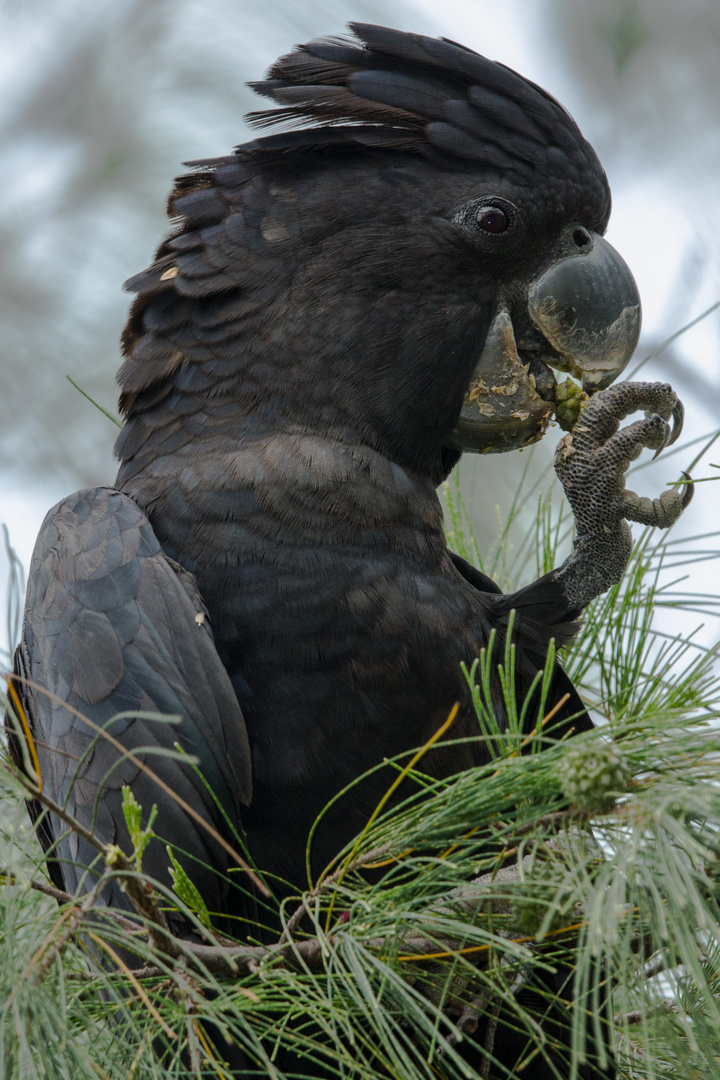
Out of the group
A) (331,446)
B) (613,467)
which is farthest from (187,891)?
(613,467)

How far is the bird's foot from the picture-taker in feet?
6.27

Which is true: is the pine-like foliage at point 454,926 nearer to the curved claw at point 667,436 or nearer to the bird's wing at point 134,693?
the bird's wing at point 134,693

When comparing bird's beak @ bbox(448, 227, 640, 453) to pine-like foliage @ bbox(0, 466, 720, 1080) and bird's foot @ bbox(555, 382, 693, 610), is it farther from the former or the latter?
pine-like foliage @ bbox(0, 466, 720, 1080)

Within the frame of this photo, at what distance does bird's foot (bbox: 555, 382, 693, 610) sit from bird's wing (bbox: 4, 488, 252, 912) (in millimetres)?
702

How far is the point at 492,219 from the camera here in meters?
2.12

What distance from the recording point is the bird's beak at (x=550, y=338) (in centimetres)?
217

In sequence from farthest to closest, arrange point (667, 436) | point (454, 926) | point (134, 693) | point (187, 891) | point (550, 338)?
point (550, 338)
point (667, 436)
point (134, 693)
point (187, 891)
point (454, 926)

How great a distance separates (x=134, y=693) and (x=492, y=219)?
1.11 metres

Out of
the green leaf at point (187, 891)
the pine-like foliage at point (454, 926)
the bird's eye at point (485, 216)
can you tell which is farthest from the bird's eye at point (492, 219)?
the green leaf at point (187, 891)

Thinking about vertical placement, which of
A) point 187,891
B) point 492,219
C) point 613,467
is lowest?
point 187,891

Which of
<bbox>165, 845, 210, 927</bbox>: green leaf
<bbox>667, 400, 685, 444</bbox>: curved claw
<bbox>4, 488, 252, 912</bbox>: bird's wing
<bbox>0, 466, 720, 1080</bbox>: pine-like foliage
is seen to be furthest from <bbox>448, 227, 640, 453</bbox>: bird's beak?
<bbox>165, 845, 210, 927</bbox>: green leaf

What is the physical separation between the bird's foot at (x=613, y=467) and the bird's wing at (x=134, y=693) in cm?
70

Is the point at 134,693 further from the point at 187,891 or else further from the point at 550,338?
the point at 550,338

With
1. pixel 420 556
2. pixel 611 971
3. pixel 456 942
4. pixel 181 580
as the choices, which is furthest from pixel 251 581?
pixel 611 971
